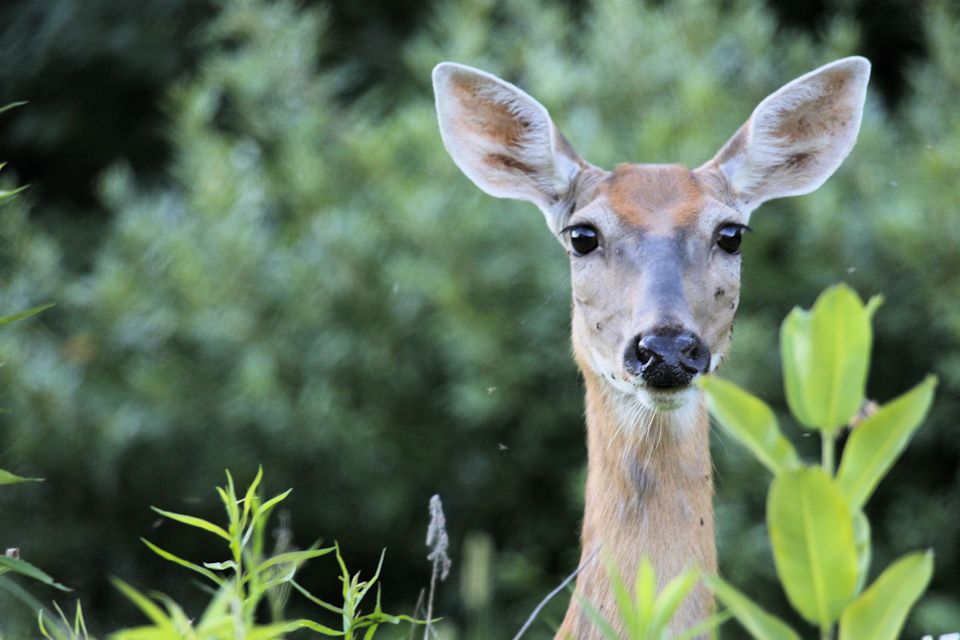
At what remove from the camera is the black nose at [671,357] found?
3744 mm

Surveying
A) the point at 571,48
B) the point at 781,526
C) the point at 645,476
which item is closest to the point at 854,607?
the point at 781,526

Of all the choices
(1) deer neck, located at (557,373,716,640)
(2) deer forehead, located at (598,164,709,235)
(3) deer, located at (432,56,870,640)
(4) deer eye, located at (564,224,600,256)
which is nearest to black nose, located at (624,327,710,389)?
(3) deer, located at (432,56,870,640)

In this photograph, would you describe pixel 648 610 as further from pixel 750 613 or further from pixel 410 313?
pixel 410 313

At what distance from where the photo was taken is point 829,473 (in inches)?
69.8

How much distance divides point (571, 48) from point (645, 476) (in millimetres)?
6767

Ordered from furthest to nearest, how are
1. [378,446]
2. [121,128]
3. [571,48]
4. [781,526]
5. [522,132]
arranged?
[121,128]
[571,48]
[378,446]
[522,132]
[781,526]

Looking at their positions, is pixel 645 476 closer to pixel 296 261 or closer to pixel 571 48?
pixel 296 261

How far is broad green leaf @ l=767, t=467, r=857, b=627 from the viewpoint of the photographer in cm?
175

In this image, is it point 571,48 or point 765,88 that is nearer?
point 765,88

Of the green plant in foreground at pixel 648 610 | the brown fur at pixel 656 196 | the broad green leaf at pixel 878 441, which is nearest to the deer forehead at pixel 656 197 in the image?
the brown fur at pixel 656 196

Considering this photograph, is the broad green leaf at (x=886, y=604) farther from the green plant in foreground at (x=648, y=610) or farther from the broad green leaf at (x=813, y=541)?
the green plant in foreground at (x=648, y=610)

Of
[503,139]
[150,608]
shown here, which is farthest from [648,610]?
[503,139]

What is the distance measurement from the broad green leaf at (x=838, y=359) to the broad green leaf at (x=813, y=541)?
0.26 ft

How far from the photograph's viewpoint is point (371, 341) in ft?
28.8
